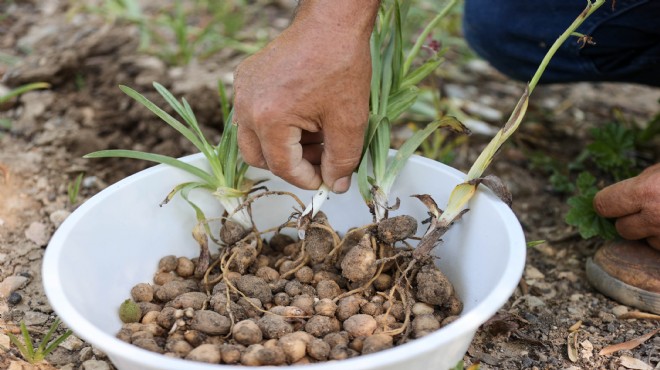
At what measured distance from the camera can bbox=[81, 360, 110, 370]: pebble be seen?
4.33ft

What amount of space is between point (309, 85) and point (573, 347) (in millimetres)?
769

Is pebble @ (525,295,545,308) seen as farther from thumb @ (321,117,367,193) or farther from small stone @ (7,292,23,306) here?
small stone @ (7,292,23,306)

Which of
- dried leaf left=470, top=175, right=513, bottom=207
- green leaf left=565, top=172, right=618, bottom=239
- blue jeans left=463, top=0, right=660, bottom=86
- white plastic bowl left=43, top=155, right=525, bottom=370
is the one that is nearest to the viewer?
white plastic bowl left=43, top=155, right=525, bottom=370

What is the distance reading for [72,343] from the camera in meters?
1.39

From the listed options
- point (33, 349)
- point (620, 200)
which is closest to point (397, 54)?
point (620, 200)

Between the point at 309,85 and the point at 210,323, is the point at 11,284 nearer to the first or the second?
the point at 210,323

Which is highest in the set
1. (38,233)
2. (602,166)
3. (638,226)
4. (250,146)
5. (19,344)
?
(250,146)

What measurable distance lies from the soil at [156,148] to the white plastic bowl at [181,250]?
146 mm

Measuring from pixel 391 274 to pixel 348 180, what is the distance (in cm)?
21

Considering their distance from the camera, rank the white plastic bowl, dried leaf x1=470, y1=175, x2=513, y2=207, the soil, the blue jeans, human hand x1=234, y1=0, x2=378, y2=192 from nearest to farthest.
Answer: the white plastic bowl → human hand x1=234, y1=0, x2=378, y2=192 → dried leaf x1=470, y1=175, x2=513, y2=207 → the soil → the blue jeans

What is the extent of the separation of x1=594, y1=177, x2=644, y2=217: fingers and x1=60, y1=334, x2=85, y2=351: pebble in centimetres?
119

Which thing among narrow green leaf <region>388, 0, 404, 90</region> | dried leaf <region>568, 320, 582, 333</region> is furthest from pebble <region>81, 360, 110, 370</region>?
dried leaf <region>568, 320, 582, 333</region>

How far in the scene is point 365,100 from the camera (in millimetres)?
1307

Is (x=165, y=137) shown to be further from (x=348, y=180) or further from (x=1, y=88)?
(x=348, y=180)
